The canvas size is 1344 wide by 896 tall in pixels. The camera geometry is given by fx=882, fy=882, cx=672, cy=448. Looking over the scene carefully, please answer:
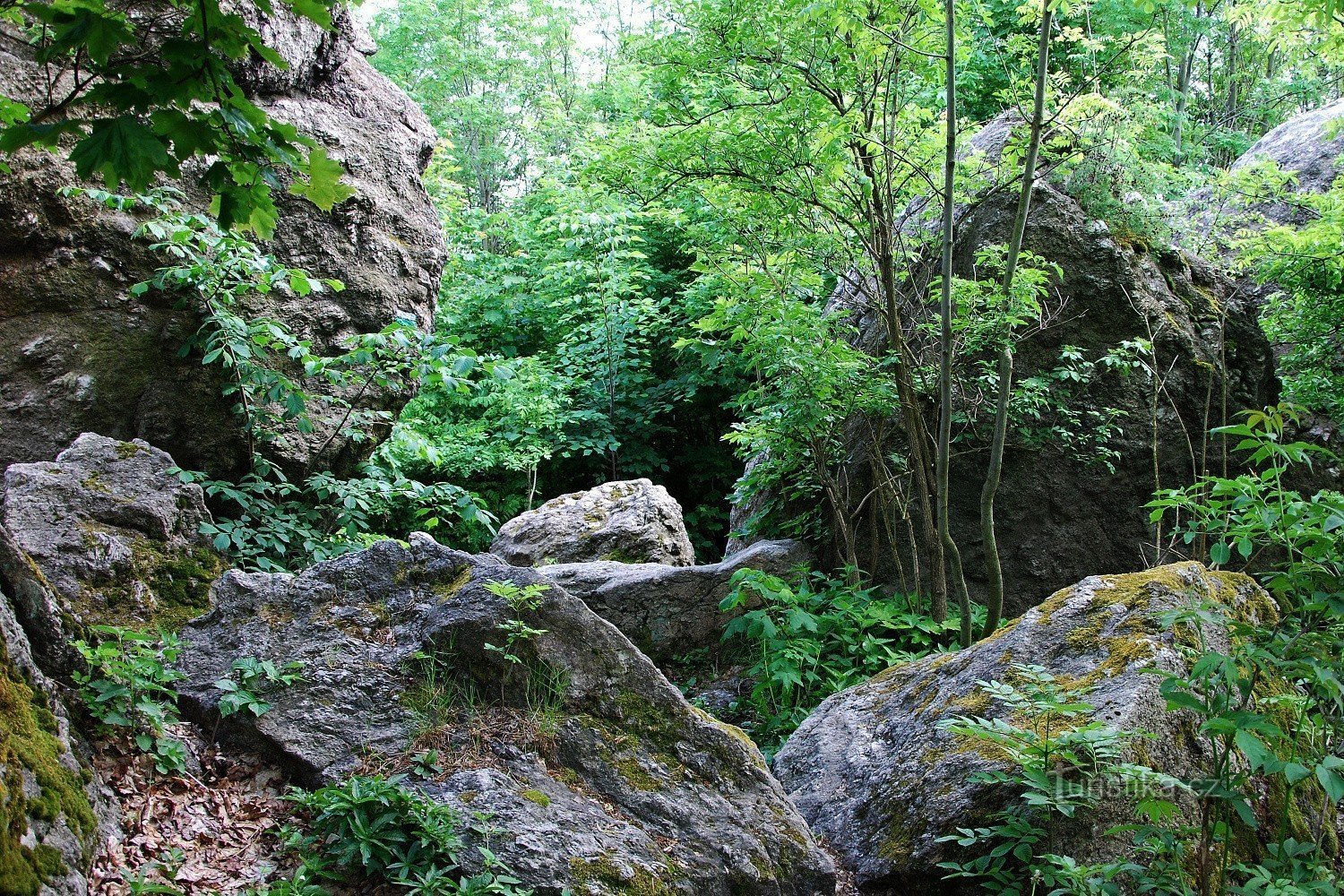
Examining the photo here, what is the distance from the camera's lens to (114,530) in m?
4.04

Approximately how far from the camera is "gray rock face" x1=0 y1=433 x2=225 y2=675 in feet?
12.2

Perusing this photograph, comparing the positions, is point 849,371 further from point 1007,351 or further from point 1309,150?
point 1309,150

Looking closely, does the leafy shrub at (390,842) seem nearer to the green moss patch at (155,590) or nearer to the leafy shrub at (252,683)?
the leafy shrub at (252,683)

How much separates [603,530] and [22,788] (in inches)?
228

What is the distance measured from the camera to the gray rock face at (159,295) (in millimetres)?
4730

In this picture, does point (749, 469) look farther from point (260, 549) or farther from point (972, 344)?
point (260, 549)

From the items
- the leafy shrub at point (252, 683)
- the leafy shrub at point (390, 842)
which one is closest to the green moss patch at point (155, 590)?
the leafy shrub at point (252, 683)

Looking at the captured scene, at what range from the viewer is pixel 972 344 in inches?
211

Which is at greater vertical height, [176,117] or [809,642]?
[176,117]

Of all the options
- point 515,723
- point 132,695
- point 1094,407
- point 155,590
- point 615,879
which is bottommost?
point 615,879

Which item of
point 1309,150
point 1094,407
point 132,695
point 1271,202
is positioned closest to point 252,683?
point 132,695

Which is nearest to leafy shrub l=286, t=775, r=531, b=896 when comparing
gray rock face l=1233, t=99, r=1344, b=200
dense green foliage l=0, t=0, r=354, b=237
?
dense green foliage l=0, t=0, r=354, b=237

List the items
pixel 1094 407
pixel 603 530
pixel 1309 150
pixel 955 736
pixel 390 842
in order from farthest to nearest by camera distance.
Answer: pixel 1309 150, pixel 603 530, pixel 1094 407, pixel 955 736, pixel 390 842

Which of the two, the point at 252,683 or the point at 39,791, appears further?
the point at 252,683
